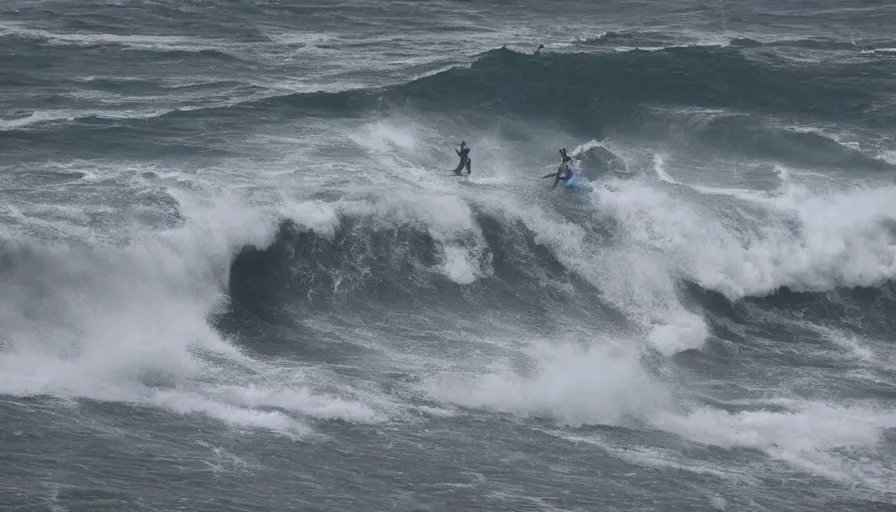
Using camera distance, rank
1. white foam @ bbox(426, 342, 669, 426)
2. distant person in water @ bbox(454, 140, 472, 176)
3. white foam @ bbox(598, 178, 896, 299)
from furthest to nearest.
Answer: distant person in water @ bbox(454, 140, 472, 176)
white foam @ bbox(598, 178, 896, 299)
white foam @ bbox(426, 342, 669, 426)

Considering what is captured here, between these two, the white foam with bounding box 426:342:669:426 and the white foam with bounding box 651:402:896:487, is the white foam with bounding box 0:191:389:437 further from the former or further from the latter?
the white foam with bounding box 651:402:896:487

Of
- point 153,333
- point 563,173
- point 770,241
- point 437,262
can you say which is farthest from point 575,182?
point 153,333

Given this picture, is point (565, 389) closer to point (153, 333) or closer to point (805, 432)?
point (805, 432)

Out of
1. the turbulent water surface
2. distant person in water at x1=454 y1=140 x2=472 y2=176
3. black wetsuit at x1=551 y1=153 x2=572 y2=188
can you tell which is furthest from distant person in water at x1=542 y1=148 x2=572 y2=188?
distant person in water at x1=454 y1=140 x2=472 y2=176

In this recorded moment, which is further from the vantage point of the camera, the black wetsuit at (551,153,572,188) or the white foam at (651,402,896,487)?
the black wetsuit at (551,153,572,188)

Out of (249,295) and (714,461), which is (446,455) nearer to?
(714,461)

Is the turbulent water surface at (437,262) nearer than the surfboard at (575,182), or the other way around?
the turbulent water surface at (437,262)

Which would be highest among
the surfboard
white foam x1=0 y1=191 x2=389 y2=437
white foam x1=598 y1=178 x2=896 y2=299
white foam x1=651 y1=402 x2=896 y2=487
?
the surfboard

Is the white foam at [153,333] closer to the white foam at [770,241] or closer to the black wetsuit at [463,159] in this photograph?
the black wetsuit at [463,159]

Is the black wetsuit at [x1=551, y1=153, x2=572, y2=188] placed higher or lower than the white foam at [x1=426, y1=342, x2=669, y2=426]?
higher

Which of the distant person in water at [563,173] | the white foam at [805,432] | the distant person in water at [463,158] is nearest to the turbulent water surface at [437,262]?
the white foam at [805,432]
